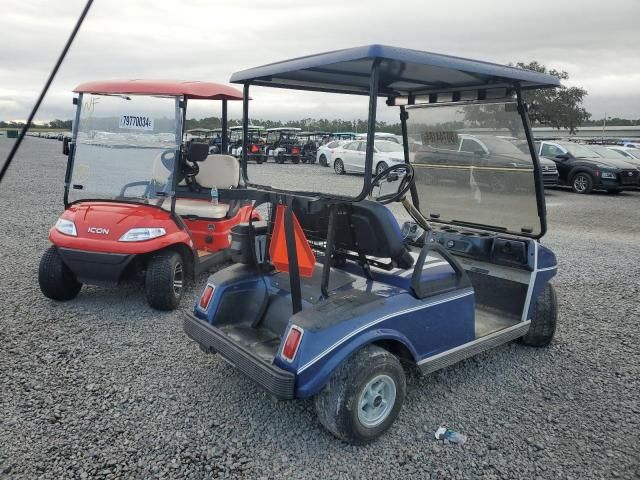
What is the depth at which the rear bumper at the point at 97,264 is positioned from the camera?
421 centimetres

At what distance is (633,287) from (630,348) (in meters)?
1.86

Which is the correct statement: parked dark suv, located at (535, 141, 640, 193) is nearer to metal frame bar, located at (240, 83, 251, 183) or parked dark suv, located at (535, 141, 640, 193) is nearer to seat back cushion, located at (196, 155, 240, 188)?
seat back cushion, located at (196, 155, 240, 188)

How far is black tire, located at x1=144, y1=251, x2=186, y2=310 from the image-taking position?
4.39m

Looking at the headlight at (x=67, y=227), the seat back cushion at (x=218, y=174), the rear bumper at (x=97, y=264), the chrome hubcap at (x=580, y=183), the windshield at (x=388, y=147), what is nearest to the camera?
the rear bumper at (x=97, y=264)

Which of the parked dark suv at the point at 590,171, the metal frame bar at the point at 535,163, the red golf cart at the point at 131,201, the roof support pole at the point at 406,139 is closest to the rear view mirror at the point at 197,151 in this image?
the red golf cart at the point at 131,201

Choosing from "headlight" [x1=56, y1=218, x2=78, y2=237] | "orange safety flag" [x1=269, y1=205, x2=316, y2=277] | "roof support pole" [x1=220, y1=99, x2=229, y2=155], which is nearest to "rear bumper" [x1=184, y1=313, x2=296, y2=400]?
"orange safety flag" [x1=269, y1=205, x2=316, y2=277]

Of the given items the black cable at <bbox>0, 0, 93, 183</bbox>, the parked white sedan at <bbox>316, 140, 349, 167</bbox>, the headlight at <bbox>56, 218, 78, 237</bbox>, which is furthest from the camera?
the parked white sedan at <bbox>316, 140, 349, 167</bbox>

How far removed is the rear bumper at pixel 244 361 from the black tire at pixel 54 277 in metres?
1.82

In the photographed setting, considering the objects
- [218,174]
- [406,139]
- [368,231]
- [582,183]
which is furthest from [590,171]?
[368,231]

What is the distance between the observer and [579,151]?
49.7 ft

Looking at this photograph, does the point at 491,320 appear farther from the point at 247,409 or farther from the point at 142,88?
the point at 142,88

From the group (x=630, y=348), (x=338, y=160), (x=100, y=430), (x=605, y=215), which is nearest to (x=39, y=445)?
(x=100, y=430)

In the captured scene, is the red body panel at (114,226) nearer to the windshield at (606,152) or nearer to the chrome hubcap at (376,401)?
the chrome hubcap at (376,401)

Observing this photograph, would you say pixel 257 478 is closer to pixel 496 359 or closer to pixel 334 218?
pixel 334 218
